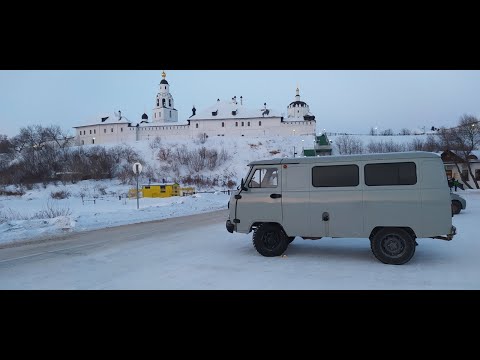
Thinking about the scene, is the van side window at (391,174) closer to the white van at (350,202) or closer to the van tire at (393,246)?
the white van at (350,202)

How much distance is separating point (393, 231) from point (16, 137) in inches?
4363

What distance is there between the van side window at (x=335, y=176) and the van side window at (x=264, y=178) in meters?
1.02

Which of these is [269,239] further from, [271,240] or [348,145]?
[348,145]

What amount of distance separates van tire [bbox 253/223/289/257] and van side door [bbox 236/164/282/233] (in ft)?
0.78

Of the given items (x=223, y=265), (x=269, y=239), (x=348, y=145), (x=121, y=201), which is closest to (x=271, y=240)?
(x=269, y=239)

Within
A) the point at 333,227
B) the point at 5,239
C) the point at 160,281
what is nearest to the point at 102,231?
the point at 5,239

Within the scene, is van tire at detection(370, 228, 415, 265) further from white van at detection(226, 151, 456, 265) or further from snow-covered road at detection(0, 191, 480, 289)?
snow-covered road at detection(0, 191, 480, 289)

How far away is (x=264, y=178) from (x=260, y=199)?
0.57m

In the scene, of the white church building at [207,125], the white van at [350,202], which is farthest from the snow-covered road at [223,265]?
the white church building at [207,125]

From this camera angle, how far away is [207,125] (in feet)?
382

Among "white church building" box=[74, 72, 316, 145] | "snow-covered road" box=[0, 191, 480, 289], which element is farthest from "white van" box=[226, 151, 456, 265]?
"white church building" box=[74, 72, 316, 145]

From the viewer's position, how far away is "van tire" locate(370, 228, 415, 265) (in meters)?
7.97

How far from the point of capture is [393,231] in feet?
26.7
